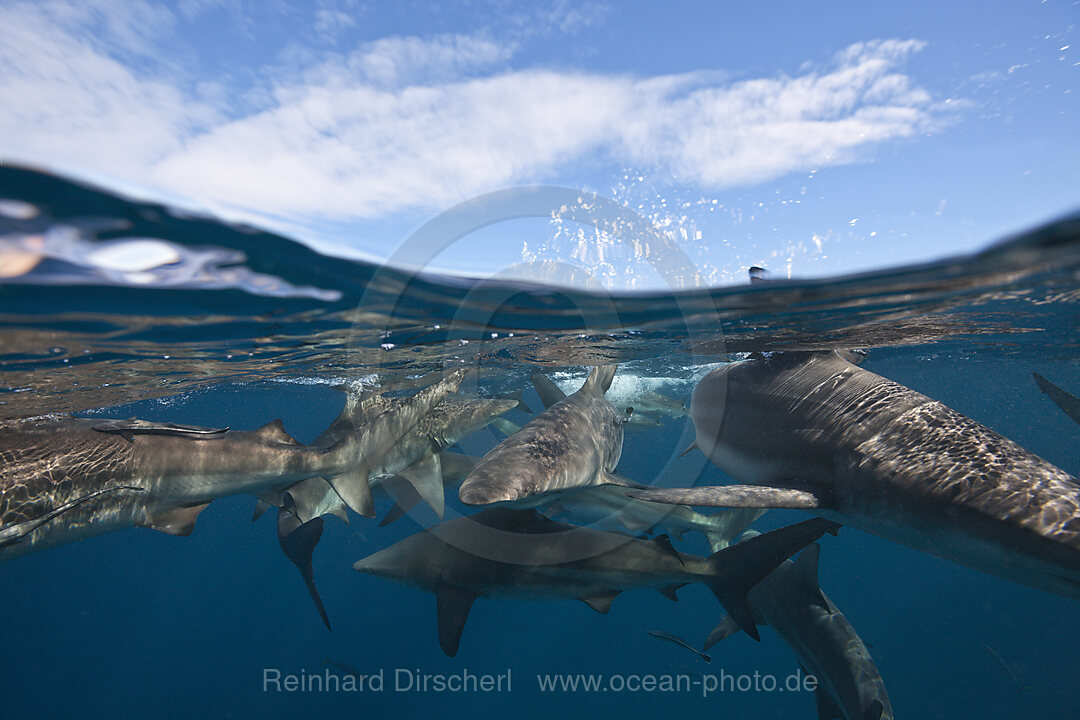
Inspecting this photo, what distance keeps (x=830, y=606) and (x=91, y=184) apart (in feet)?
34.1

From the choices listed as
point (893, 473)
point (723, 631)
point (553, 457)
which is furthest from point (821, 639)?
point (553, 457)

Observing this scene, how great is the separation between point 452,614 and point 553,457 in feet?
8.54

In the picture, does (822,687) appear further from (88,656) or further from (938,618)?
(88,656)

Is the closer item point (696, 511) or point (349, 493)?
point (349, 493)

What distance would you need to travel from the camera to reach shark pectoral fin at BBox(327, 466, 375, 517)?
637 cm

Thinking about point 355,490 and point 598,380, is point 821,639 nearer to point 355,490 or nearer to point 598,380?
point 598,380

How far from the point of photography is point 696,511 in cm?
851

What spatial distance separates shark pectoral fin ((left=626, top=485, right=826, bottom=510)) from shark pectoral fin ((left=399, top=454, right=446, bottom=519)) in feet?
13.3

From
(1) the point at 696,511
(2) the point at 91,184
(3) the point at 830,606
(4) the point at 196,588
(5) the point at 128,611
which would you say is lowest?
(4) the point at 196,588

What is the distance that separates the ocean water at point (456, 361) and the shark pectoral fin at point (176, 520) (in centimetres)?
336

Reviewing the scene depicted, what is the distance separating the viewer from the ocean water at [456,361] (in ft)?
21.1

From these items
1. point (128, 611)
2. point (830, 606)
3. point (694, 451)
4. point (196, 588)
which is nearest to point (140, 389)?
point (694, 451)

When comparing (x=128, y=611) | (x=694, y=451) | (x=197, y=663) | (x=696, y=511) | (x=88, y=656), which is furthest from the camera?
(x=128, y=611)

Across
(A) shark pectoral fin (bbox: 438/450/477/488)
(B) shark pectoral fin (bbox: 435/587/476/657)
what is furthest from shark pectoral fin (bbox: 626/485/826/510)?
(A) shark pectoral fin (bbox: 438/450/477/488)
